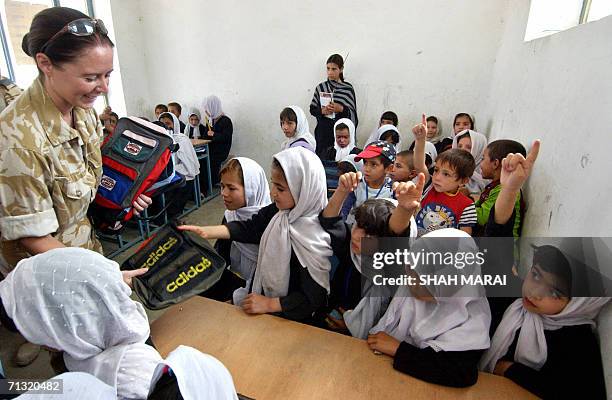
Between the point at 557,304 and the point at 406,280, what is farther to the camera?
the point at 406,280

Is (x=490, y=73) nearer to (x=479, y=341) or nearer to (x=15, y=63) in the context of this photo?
(x=479, y=341)

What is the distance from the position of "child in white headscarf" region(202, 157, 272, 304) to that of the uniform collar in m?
0.67

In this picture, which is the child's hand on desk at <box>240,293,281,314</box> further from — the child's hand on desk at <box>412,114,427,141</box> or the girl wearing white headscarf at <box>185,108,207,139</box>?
the girl wearing white headscarf at <box>185,108,207,139</box>

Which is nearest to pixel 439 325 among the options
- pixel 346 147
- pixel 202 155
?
pixel 346 147

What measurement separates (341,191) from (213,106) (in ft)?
14.2

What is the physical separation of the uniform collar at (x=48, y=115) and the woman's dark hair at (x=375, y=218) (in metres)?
1.04

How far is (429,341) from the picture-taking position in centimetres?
103

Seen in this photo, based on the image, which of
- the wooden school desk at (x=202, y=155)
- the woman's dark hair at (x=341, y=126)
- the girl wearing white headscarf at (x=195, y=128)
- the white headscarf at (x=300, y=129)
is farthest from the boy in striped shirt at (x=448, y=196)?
the girl wearing white headscarf at (x=195, y=128)

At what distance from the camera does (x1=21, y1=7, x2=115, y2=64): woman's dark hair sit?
3.19 ft

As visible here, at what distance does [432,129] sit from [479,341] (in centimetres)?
350

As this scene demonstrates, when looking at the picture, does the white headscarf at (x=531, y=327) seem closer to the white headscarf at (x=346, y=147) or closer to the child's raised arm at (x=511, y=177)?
the child's raised arm at (x=511, y=177)

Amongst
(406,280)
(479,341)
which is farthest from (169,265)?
(479,341)

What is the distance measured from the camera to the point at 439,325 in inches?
41.3

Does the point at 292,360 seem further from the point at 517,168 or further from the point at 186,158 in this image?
the point at 186,158
